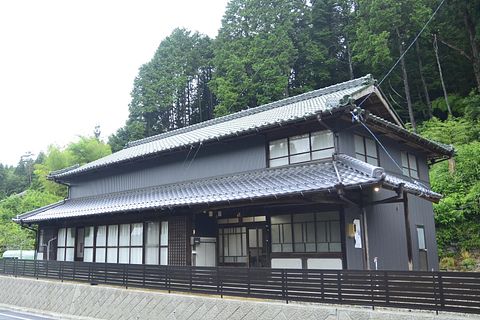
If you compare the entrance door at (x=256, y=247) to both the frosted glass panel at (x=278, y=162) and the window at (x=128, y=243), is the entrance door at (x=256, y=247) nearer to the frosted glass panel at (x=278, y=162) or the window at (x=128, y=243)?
the frosted glass panel at (x=278, y=162)

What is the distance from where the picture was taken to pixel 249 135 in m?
13.8

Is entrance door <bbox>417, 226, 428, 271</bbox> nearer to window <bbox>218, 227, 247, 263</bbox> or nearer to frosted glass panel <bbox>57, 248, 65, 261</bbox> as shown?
window <bbox>218, 227, 247, 263</bbox>

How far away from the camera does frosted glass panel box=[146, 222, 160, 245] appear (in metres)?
14.8

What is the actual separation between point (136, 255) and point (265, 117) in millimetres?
7686

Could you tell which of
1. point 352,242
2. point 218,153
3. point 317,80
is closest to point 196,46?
point 317,80

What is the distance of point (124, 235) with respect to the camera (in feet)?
53.0

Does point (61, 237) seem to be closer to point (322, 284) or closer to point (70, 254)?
point (70, 254)

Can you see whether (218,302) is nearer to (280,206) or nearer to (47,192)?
(280,206)

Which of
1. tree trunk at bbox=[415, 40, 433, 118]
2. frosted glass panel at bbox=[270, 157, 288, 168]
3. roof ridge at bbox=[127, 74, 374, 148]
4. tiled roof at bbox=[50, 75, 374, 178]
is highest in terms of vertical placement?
tree trunk at bbox=[415, 40, 433, 118]

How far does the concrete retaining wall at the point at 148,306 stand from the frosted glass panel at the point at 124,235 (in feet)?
7.75

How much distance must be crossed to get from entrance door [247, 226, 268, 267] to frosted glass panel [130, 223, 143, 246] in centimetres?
462

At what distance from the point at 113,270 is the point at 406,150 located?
471 inches

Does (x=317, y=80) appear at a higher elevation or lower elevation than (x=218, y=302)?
higher

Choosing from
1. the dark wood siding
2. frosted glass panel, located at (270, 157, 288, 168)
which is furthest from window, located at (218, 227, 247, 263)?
frosted glass panel, located at (270, 157, 288, 168)
